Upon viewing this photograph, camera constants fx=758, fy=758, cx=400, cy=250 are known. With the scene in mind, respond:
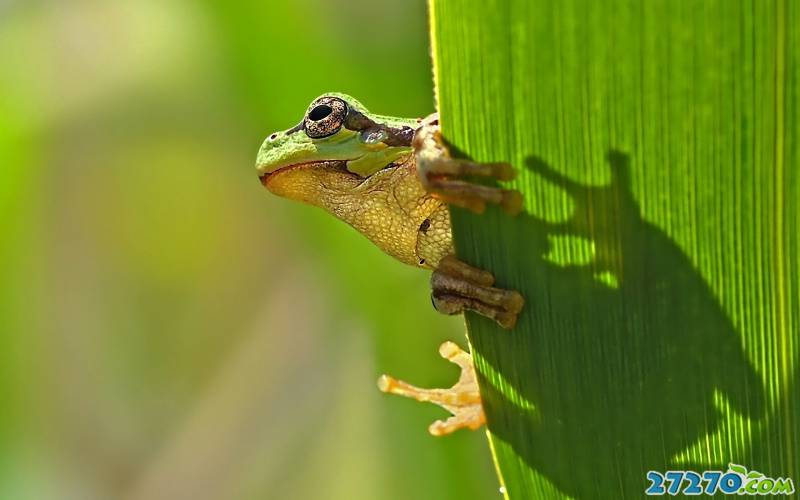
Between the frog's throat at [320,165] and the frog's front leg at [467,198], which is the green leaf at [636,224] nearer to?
the frog's front leg at [467,198]

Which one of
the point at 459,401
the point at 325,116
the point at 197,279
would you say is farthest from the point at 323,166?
the point at 197,279

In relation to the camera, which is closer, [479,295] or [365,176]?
[479,295]

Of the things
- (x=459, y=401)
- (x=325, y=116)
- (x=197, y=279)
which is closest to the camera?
(x=325, y=116)

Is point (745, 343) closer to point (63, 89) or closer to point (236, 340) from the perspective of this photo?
point (236, 340)

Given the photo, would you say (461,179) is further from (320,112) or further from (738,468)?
(320,112)

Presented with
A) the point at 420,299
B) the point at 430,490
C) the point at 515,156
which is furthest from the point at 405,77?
the point at 515,156

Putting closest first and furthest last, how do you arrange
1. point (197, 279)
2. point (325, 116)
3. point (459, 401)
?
point (325, 116), point (459, 401), point (197, 279)
